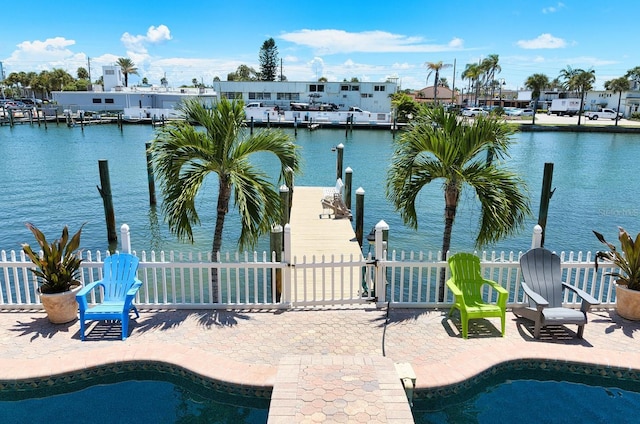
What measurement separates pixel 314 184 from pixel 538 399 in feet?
71.2

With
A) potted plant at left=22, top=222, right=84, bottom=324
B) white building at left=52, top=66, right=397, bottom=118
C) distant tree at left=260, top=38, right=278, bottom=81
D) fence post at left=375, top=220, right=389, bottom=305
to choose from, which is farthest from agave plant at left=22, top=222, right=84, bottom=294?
distant tree at left=260, top=38, right=278, bottom=81

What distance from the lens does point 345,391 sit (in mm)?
4977

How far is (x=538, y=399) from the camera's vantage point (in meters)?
5.86

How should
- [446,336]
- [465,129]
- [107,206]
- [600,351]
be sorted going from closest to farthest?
[600,351] < [446,336] < [465,129] < [107,206]

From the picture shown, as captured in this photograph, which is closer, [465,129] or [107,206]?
[465,129]

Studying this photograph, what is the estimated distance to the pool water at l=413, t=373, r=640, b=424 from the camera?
549 cm

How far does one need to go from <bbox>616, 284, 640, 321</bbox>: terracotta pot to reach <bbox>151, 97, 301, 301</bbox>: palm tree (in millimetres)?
5763

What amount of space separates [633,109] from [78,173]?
89.0 metres

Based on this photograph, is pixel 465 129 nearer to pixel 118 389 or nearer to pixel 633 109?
pixel 118 389

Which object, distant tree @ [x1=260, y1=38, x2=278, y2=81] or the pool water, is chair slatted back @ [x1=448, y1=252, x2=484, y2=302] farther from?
distant tree @ [x1=260, y1=38, x2=278, y2=81]

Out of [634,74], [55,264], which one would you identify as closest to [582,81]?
[634,74]

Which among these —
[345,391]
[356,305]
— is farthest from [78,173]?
[345,391]

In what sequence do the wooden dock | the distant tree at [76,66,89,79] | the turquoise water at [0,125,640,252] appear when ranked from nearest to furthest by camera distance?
the wooden dock → the turquoise water at [0,125,640,252] → the distant tree at [76,66,89,79]

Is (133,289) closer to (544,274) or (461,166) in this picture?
(461,166)
